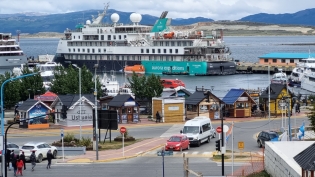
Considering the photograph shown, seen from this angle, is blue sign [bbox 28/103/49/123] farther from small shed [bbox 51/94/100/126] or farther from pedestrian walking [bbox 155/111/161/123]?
pedestrian walking [bbox 155/111/161/123]

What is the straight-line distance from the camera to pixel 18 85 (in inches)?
2073

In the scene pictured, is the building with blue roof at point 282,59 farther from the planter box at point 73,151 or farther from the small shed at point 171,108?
the planter box at point 73,151

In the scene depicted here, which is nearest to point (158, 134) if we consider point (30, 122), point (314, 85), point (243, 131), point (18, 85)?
point (243, 131)

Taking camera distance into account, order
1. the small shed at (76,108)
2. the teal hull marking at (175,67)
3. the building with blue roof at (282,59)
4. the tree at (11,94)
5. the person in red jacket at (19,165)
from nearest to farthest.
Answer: the person in red jacket at (19,165) < the small shed at (76,108) < the tree at (11,94) < the teal hull marking at (175,67) < the building with blue roof at (282,59)

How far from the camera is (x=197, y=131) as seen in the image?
35.2 meters

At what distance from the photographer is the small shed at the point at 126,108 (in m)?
46.0

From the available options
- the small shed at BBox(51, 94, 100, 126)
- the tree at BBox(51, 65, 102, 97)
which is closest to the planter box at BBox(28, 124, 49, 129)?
the small shed at BBox(51, 94, 100, 126)

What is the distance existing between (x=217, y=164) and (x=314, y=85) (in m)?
54.0

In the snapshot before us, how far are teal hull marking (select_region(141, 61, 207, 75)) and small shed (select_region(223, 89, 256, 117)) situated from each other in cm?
5863

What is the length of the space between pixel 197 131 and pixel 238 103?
1352cm

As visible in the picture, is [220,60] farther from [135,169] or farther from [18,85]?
[135,169]

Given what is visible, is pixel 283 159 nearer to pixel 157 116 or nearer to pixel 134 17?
pixel 157 116

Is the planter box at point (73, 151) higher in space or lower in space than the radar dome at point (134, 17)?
lower

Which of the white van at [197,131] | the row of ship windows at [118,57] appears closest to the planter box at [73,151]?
the white van at [197,131]
